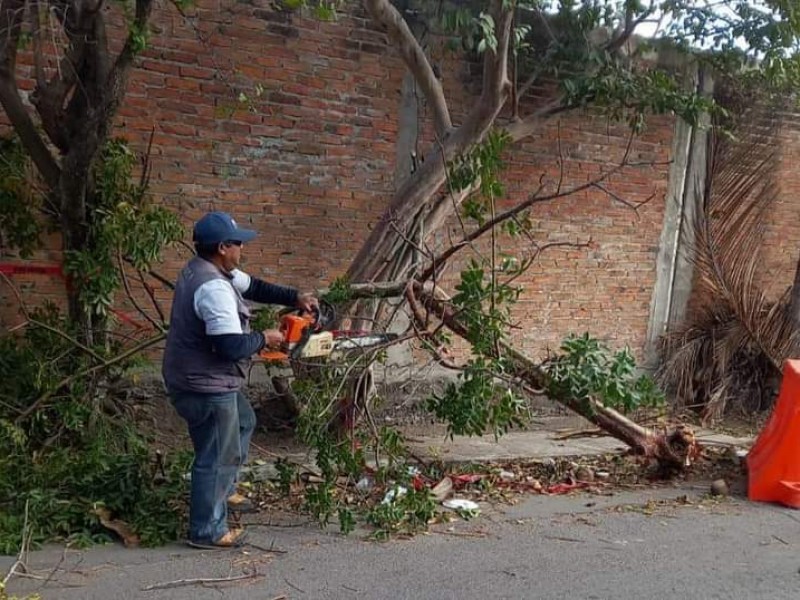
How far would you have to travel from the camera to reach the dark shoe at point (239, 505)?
4676mm

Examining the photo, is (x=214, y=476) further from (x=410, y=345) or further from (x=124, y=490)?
(x=410, y=345)

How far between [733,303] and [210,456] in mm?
6625

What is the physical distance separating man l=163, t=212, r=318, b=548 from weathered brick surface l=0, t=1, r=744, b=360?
1.81 metres

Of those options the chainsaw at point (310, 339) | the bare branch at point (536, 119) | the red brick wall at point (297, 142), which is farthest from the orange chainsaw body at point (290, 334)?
the bare branch at point (536, 119)

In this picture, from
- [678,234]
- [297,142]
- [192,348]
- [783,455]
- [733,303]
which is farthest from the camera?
[678,234]

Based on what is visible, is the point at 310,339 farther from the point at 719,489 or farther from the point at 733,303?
the point at 733,303

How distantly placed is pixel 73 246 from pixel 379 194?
9.75 ft

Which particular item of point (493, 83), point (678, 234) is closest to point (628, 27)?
point (493, 83)

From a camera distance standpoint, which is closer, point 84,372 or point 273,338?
point 273,338

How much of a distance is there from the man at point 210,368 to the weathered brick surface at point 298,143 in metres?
1.81

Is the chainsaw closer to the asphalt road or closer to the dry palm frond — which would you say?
the asphalt road

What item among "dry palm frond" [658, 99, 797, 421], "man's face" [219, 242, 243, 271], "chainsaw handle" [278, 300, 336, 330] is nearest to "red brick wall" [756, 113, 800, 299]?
"dry palm frond" [658, 99, 797, 421]

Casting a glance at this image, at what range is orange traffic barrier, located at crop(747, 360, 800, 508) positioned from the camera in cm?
526

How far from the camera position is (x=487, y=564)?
4.20 metres
